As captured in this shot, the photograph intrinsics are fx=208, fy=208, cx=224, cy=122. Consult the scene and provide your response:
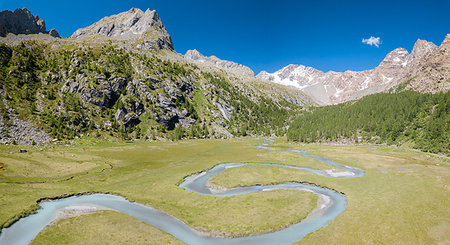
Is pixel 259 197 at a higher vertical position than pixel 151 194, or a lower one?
higher

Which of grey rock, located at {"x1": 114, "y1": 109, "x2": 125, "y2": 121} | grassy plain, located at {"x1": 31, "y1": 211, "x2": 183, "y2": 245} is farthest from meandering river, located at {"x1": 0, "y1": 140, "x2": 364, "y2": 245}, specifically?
grey rock, located at {"x1": 114, "y1": 109, "x2": 125, "y2": 121}

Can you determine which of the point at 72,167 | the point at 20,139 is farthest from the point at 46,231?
the point at 20,139

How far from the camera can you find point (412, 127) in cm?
15700

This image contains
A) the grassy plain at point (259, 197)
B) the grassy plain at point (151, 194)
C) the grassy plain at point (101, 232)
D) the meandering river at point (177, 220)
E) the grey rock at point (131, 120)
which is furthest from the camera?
the grey rock at point (131, 120)

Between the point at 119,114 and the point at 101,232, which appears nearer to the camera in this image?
the point at 101,232

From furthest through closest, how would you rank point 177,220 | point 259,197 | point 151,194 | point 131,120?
point 131,120
point 151,194
point 259,197
point 177,220

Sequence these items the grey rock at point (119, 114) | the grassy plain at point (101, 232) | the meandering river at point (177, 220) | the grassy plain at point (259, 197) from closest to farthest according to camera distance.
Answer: the grassy plain at point (101, 232) → the meandering river at point (177, 220) → the grassy plain at point (259, 197) → the grey rock at point (119, 114)

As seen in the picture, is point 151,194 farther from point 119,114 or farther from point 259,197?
point 119,114

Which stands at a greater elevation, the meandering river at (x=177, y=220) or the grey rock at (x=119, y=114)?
the grey rock at (x=119, y=114)

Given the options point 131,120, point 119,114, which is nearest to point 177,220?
point 131,120

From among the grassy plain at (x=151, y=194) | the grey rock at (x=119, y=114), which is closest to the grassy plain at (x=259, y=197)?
the grassy plain at (x=151, y=194)

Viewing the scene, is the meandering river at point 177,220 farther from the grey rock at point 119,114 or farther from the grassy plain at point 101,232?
the grey rock at point 119,114

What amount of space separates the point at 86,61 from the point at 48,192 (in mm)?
186758

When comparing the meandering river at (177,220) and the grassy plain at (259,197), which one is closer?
the meandering river at (177,220)
